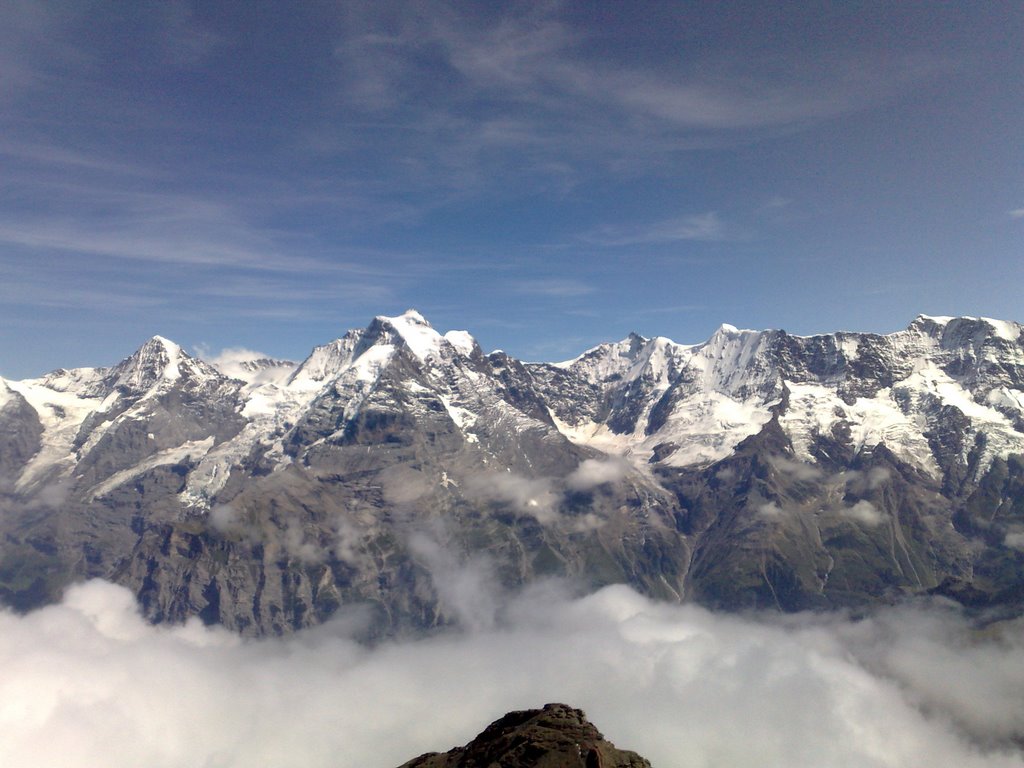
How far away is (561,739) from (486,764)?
19.4 meters

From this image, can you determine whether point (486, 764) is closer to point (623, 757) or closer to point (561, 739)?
point (561, 739)

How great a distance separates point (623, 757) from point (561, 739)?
1534 centimetres

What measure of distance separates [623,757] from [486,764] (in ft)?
110

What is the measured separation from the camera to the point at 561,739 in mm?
197000

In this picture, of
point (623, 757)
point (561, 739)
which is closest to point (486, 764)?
point (561, 739)

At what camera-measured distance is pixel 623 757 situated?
193250 mm

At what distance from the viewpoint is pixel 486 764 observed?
198m
